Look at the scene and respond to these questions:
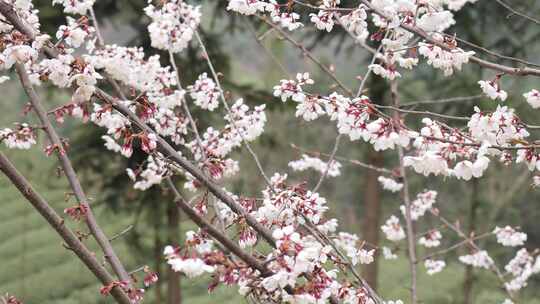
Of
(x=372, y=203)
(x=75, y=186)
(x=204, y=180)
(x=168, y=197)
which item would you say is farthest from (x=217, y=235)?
(x=372, y=203)

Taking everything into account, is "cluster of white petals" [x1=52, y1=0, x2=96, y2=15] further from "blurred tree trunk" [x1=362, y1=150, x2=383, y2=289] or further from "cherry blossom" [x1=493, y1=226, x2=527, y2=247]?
"blurred tree trunk" [x1=362, y1=150, x2=383, y2=289]

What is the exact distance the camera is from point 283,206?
7.17 ft

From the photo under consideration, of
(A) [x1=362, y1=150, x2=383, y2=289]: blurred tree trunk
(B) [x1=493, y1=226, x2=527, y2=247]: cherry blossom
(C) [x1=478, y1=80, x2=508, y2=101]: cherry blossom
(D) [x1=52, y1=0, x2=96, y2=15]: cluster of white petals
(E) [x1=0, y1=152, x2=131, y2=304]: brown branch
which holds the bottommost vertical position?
(E) [x1=0, y1=152, x2=131, y2=304]: brown branch

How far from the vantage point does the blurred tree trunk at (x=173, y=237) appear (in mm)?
6074

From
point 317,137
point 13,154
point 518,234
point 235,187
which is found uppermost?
point 317,137

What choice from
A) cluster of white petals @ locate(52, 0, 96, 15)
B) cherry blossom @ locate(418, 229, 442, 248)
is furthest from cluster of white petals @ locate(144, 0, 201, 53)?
cherry blossom @ locate(418, 229, 442, 248)

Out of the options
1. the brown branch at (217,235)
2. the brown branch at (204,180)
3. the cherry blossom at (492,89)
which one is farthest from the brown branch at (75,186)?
the cherry blossom at (492,89)

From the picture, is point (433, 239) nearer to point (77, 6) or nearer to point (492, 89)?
point (492, 89)

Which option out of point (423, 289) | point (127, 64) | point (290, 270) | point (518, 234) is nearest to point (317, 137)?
point (423, 289)

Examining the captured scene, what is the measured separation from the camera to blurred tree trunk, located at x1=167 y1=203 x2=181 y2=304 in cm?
607

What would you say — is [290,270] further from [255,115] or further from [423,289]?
[423,289]

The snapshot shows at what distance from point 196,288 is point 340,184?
13322mm

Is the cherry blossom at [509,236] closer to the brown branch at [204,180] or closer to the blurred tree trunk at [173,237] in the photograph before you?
the brown branch at [204,180]

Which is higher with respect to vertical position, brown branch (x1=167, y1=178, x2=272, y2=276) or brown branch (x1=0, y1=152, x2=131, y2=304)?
brown branch (x1=0, y1=152, x2=131, y2=304)
